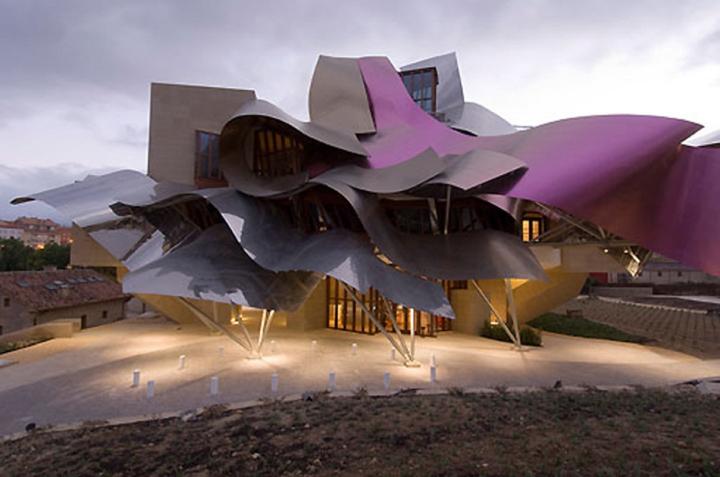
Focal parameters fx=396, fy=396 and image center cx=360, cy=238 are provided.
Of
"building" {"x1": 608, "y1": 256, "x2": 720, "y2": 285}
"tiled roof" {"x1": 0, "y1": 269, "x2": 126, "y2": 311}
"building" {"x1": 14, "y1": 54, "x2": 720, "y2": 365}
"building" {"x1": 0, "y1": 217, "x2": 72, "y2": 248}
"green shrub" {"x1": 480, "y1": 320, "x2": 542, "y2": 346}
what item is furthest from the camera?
"building" {"x1": 0, "y1": 217, "x2": 72, "y2": 248}

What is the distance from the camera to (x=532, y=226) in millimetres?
25297

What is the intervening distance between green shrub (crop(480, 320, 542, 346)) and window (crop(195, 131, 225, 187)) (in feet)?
69.4

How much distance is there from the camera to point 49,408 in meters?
12.3

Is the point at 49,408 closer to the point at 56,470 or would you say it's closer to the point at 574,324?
the point at 56,470

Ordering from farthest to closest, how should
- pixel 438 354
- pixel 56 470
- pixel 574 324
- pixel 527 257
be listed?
pixel 574 324 → pixel 438 354 → pixel 527 257 → pixel 56 470

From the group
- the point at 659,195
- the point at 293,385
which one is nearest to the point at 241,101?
the point at 293,385

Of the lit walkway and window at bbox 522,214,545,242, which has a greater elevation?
window at bbox 522,214,545,242

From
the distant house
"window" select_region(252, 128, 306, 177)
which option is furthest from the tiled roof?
"window" select_region(252, 128, 306, 177)

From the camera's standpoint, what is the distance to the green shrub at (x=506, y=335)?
2272 centimetres

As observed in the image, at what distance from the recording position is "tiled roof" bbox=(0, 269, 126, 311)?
30.2 m

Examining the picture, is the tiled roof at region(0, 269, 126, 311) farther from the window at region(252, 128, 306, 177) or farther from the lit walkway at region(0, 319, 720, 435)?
the window at region(252, 128, 306, 177)

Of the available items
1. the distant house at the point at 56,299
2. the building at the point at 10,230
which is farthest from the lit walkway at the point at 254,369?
the building at the point at 10,230

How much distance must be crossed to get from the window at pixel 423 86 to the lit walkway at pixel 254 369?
1891 centimetres

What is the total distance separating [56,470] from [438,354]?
1590 cm
